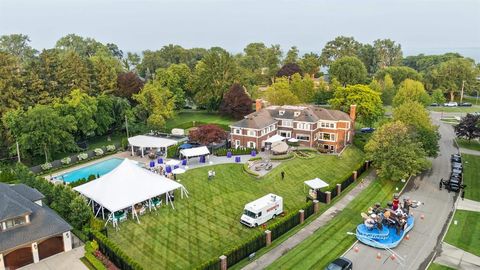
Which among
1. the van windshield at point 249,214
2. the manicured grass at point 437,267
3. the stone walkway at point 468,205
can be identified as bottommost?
Answer: the manicured grass at point 437,267

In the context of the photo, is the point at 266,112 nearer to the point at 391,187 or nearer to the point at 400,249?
Result: the point at 391,187

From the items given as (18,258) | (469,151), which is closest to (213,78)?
(469,151)

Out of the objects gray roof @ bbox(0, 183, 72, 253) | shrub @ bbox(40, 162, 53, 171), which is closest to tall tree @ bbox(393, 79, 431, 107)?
shrub @ bbox(40, 162, 53, 171)

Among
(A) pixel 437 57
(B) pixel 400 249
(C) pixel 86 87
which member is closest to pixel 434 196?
(B) pixel 400 249

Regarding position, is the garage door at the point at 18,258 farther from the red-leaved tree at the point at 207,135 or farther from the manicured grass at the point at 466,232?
the manicured grass at the point at 466,232

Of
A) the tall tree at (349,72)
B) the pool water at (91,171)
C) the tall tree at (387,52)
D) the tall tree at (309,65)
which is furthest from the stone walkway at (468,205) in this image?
the tall tree at (387,52)

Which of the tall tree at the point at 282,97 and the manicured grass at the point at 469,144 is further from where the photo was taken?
the tall tree at the point at 282,97
